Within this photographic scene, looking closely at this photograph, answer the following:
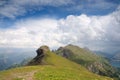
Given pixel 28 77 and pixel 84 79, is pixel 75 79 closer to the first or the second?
pixel 84 79

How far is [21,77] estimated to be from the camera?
53844mm

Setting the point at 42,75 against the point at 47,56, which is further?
the point at 47,56

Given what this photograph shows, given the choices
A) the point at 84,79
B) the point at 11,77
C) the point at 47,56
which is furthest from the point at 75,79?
the point at 47,56

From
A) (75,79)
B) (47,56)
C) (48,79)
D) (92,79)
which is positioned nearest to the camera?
(48,79)

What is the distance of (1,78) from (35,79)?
10.4 meters

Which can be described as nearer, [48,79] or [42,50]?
[48,79]

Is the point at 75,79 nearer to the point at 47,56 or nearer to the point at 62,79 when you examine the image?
the point at 62,79

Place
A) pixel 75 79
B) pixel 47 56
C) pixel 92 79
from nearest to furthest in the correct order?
pixel 75 79 < pixel 92 79 < pixel 47 56

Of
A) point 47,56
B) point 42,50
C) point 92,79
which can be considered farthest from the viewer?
point 42,50

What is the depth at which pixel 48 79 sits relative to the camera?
50781 mm

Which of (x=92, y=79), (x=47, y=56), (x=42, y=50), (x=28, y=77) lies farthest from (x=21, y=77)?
(x=42, y=50)

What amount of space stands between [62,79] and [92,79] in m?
11.5

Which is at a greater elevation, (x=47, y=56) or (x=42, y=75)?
(x=47, y=56)

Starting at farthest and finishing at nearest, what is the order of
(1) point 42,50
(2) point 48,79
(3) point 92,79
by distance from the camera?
(1) point 42,50
(3) point 92,79
(2) point 48,79
